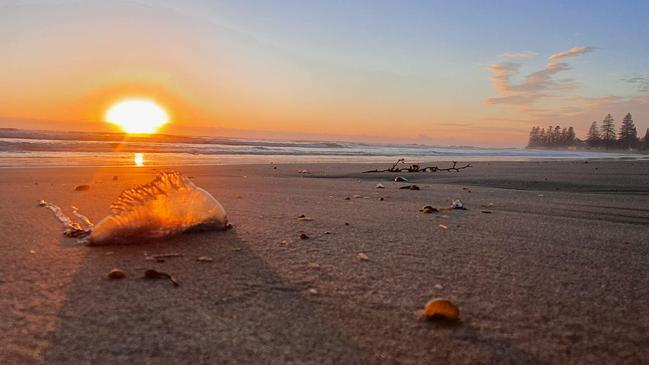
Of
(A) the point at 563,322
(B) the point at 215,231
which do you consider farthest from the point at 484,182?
(A) the point at 563,322

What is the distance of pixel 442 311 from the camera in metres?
1.34

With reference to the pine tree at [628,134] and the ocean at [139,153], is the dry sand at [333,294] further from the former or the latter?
the pine tree at [628,134]

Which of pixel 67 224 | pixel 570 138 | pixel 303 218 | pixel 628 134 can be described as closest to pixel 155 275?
pixel 67 224

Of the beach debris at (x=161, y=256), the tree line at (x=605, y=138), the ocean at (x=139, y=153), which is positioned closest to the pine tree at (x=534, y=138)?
the tree line at (x=605, y=138)

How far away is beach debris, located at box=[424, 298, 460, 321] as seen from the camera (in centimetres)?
134

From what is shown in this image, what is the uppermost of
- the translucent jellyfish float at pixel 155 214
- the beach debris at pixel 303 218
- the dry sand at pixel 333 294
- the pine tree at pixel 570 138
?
the pine tree at pixel 570 138

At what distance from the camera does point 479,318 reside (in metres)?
1.36

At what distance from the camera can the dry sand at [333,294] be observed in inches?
46.1

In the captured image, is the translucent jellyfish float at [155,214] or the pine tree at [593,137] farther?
the pine tree at [593,137]

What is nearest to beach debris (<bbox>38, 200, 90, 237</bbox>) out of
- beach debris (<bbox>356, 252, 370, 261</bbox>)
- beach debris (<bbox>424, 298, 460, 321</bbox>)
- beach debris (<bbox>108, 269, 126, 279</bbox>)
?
beach debris (<bbox>108, 269, 126, 279</bbox>)

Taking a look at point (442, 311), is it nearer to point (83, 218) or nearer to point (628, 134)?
point (83, 218)

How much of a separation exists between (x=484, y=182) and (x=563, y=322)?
5367 millimetres

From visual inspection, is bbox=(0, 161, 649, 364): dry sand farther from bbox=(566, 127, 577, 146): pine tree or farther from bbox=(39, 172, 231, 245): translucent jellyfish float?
bbox=(566, 127, 577, 146): pine tree

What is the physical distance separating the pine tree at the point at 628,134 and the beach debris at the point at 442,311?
7253 cm
